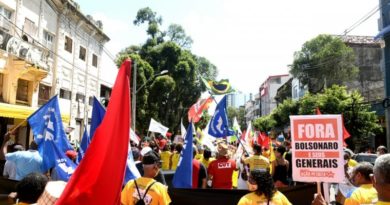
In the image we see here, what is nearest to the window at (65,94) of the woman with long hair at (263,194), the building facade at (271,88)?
the woman with long hair at (263,194)

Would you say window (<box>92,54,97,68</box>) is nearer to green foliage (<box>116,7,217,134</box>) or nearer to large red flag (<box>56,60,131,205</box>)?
green foliage (<box>116,7,217,134</box>)

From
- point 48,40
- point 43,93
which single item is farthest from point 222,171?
point 48,40

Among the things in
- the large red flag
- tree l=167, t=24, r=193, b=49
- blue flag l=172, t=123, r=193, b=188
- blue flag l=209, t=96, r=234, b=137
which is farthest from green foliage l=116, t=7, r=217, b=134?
the large red flag

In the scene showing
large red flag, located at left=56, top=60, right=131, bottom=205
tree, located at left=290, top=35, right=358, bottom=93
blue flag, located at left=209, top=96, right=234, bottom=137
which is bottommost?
large red flag, located at left=56, top=60, right=131, bottom=205

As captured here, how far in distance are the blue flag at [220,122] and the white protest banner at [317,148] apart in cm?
679

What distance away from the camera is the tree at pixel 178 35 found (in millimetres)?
46188

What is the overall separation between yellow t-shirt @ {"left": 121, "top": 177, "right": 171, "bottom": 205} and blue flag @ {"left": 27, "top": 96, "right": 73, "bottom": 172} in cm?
335

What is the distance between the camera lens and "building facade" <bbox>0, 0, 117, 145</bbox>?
18.1 metres

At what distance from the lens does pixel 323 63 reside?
43.4 meters

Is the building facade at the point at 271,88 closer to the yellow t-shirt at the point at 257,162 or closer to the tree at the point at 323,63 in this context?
the tree at the point at 323,63

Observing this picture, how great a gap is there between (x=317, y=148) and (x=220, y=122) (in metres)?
7.00

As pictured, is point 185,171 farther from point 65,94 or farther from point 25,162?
point 65,94

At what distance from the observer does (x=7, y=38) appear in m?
17.2

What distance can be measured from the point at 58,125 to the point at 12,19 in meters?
12.7
